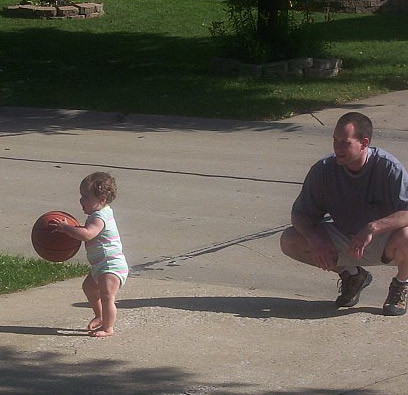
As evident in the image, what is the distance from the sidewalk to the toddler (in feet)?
0.67

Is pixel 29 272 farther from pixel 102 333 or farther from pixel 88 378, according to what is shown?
pixel 88 378

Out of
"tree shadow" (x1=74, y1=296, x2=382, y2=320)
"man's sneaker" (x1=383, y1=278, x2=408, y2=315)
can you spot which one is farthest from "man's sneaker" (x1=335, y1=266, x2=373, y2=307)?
"man's sneaker" (x1=383, y1=278, x2=408, y2=315)

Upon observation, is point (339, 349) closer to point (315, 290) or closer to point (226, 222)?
point (315, 290)

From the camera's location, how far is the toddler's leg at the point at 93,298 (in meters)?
5.88

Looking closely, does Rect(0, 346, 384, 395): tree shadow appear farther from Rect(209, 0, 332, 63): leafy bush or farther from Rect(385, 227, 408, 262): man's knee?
Rect(209, 0, 332, 63): leafy bush

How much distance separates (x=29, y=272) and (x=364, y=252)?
7.40 ft

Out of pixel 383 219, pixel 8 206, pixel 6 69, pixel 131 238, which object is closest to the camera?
pixel 383 219

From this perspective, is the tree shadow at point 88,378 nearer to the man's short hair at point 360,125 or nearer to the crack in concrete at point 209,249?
the man's short hair at point 360,125

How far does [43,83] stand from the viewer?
53.6ft

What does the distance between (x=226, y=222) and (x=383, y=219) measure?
284 cm

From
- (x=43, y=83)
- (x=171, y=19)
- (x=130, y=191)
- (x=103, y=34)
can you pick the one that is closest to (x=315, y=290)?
(x=130, y=191)

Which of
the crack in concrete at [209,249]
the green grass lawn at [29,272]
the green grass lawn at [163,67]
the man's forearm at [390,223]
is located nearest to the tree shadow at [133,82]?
the green grass lawn at [163,67]

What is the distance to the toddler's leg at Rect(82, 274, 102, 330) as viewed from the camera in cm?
588

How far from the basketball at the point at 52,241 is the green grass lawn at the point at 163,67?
800cm
